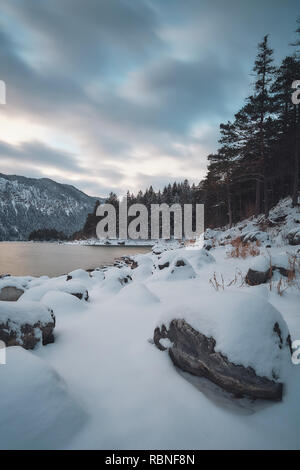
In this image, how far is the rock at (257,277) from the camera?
12.6 feet

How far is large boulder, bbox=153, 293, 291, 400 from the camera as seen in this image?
146 cm

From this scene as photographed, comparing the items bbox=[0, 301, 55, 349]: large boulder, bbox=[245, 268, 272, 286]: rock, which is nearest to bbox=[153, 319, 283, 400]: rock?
bbox=[0, 301, 55, 349]: large boulder

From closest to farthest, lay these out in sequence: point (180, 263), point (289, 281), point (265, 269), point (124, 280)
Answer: point (289, 281) < point (265, 269) < point (180, 263) < point (124, 280)

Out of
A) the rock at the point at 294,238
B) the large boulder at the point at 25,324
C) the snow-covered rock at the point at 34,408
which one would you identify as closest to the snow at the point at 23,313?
the large boulder at the point at 25,324

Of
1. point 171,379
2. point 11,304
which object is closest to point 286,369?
point 171,379

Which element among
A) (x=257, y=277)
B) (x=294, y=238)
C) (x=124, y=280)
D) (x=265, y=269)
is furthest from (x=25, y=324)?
(x=294, y=238)

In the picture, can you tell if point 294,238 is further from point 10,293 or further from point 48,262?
point 48,262

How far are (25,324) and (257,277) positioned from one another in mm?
3936

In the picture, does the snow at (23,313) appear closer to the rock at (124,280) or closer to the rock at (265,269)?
the rock at (265,269)

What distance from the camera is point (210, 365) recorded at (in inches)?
64.4

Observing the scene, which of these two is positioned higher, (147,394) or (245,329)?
(245,329)

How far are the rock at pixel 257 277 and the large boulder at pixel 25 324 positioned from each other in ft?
11.9

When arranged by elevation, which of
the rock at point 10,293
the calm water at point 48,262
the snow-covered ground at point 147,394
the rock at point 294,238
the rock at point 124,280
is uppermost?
the rock at point 294,238
